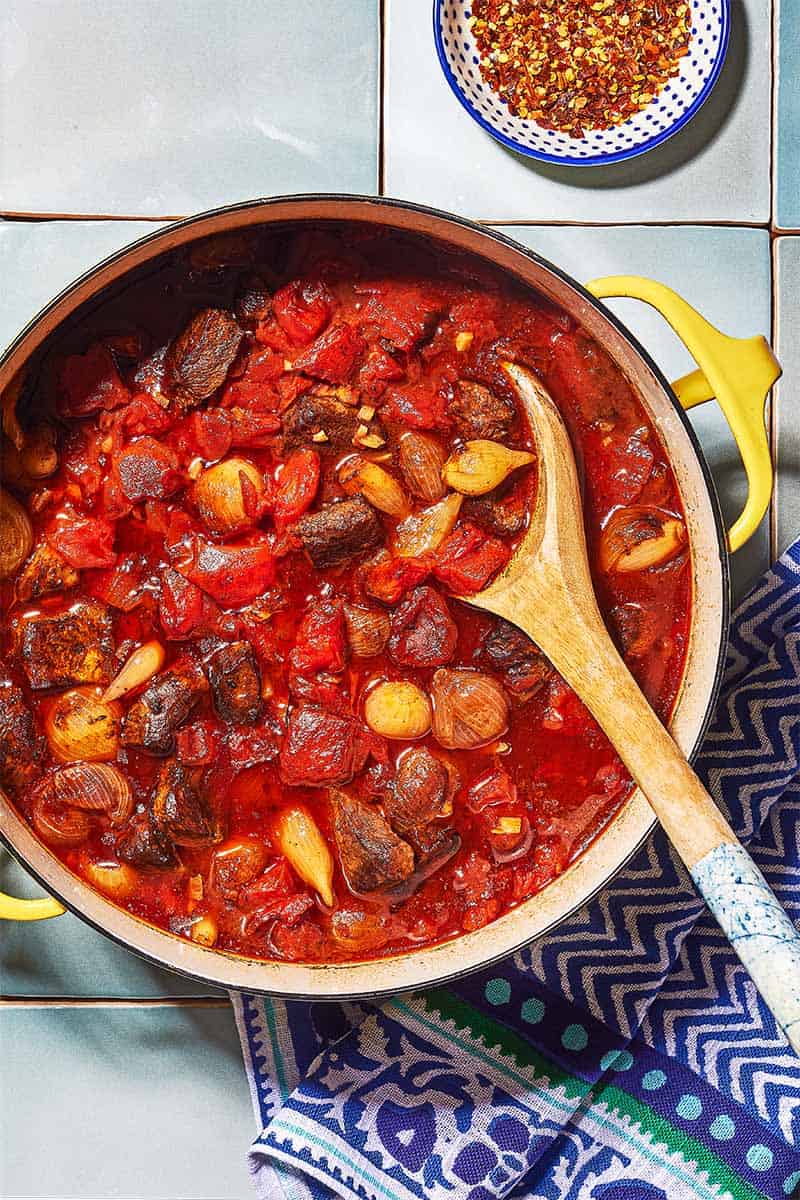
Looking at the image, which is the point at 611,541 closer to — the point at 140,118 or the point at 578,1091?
the point at 578,1091

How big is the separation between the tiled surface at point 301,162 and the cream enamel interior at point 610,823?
26 cm

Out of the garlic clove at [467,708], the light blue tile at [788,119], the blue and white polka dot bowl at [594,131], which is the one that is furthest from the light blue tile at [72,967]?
the light blue tile at [788,119]

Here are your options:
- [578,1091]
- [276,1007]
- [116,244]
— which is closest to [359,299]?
[116,244]

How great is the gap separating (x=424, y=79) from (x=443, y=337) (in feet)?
1.72

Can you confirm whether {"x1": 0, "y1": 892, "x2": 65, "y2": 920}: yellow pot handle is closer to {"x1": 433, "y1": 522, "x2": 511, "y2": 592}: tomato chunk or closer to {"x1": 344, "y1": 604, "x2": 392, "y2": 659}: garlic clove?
{"x1": 344, "y1": 604, "x2": 392, "y2": 659}: garlic clove

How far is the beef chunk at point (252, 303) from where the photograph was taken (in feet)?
5.11

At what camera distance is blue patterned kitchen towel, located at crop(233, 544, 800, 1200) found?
1687mm

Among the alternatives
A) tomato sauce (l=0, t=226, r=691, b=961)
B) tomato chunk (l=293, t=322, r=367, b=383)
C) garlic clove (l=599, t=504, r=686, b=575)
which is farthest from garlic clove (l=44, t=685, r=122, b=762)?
garlic clove (l=599, t=504, r=686, b=575)

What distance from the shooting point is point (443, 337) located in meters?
1.54

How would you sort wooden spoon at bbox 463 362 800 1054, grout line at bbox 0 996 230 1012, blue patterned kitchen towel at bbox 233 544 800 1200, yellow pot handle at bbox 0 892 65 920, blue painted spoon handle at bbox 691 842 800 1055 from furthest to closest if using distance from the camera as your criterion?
grout line at bbox 0 996 230 1012 → blue patterned kitchen towel at bbox 233 544 800 1200 → yellow pot handle at bbox 0 892 65 920 → wooden spoon at bbox 463 362 800 1054 → blue painted spoon handle at bbox 691 842 800 1055

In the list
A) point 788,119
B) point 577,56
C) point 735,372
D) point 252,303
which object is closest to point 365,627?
point 252,303

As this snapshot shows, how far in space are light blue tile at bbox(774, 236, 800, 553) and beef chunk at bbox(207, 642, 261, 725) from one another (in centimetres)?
87

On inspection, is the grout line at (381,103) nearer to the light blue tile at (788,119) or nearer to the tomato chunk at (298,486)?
the tomato chunk at (298,486)

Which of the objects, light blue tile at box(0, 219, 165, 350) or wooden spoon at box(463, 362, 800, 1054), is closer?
wooden spoon at box(463, 362, 800, 1054)
